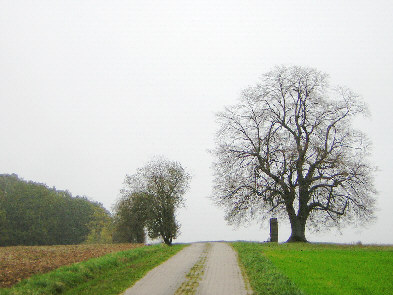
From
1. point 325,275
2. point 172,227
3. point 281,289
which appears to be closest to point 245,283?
point 281,289

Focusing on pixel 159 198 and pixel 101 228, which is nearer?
pixel 159 198

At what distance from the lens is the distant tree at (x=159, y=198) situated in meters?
39.7

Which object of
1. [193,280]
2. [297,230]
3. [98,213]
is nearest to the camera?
[193,280]

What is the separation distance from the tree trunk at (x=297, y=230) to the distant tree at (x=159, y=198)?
1304 centimetres

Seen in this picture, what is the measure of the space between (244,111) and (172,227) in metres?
14.9

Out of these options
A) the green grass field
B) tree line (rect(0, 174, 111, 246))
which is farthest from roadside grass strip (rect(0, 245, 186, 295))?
tree line (rect(0, 174, 111, 246))

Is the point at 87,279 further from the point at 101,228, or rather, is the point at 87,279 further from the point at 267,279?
the point at 101,228

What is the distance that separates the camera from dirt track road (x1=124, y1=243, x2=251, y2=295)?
1165 cm

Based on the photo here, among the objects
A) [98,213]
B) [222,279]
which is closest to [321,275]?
[222,279]

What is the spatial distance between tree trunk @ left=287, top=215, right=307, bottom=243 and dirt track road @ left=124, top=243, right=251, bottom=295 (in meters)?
14.9

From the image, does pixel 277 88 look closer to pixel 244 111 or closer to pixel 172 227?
pixel 244 111

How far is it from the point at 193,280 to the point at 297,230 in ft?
68.4

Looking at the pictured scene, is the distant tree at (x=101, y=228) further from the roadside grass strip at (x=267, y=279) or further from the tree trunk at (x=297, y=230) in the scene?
the roadside grass strip at (x=267, y=279)

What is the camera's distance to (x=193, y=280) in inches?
532
